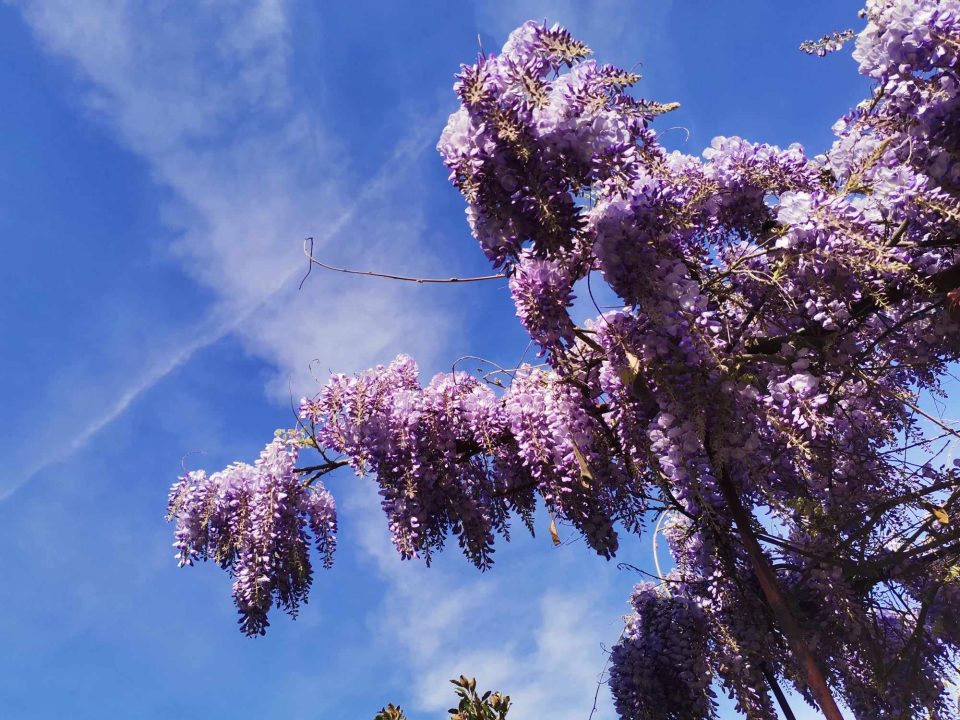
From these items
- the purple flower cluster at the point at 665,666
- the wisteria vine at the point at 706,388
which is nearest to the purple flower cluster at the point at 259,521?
the wisteria vine at the point at 706,388

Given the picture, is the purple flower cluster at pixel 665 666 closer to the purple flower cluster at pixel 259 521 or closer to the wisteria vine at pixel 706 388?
the wisteria vine at pixel 706 388

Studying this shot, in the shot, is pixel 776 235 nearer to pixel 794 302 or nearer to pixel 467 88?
pixel 794 302

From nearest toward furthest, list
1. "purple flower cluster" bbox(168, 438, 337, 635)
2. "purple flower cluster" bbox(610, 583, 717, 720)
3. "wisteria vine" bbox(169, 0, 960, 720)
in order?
1. "wisteria vine" bbox(169, 0, 960, 720)
2. "purple flower cluster" bbox(168, 438, 337, 635)
3. "purple flower cluster" bbox(610, 583, 717, 720)

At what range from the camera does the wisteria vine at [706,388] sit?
110 inches

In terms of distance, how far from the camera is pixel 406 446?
3.63 metres

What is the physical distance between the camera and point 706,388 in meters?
2.88

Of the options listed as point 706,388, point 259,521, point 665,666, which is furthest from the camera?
point 665,666

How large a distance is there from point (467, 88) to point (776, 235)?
1.46 m

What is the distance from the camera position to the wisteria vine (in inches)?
110

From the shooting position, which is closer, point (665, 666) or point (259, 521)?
point (259, 521)

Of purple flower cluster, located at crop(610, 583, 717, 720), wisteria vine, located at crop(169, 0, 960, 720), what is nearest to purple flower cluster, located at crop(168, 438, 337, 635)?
wisteria vine, located at crop(169, 0, 960, 720)

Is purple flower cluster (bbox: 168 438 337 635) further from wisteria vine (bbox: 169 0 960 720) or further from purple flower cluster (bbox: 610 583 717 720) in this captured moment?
purple flower cluster (bbox: 610 583 717 720)

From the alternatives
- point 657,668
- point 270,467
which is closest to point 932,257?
point 657,668

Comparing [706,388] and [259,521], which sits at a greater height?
[259,521]
